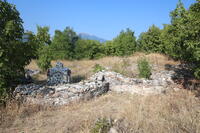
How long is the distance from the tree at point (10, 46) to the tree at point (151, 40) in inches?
604

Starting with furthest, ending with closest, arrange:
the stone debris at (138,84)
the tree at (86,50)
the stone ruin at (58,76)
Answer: the tree at (86,50) → the stone ruin at (58,76) → the stone debris at (138,84)

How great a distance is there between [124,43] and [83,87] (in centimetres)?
1643

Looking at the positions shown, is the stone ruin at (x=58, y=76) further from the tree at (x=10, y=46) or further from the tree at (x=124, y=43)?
the tree at (x=124, y=43)

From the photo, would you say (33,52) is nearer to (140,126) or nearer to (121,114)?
(121,114)

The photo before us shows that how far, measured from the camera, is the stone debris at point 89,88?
6.49 meters

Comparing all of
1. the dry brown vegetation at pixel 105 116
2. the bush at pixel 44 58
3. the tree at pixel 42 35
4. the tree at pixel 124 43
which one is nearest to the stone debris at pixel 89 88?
the dry brown vegetation at pixel 105 116

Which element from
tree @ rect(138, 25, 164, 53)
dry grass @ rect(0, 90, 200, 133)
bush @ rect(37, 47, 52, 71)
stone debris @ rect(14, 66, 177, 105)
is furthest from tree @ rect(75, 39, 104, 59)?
dry grass @ rect(0, 90, 200, 133)

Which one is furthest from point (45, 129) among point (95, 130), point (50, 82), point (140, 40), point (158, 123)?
point (140, 40)

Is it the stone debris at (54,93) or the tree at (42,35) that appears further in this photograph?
the tree at (42,35)

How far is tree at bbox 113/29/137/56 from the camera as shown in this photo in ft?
73.7

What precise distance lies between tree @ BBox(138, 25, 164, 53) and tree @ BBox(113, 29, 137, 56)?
1833 mm

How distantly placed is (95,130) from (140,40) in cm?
1966

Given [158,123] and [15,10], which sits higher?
[15,10]

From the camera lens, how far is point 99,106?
6520 millimetres
